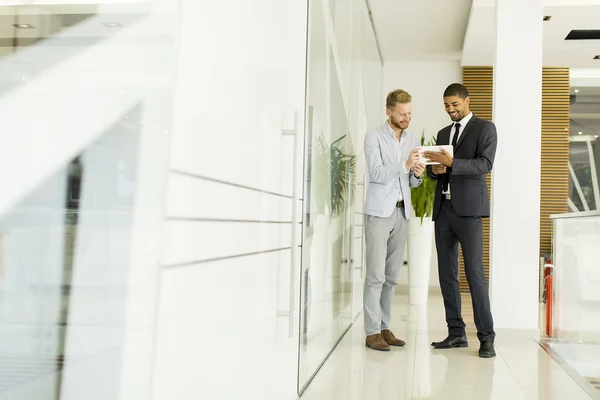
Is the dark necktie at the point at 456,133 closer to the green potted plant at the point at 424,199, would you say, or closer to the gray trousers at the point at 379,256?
the gray trousers at the point at 379,256

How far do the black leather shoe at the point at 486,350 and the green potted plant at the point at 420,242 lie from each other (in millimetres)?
3040

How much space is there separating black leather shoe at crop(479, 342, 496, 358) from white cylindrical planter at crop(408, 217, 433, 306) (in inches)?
120

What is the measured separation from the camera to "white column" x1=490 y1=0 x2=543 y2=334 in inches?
199

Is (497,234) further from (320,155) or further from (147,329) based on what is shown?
(147,329)

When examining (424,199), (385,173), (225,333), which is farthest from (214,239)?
(424,199)

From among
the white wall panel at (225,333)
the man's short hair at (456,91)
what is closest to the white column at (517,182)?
the man's short hair at (456,91)

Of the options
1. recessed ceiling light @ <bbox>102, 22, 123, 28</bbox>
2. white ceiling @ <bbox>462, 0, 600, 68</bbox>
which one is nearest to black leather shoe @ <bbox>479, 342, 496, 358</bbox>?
white ceiling @ <bbox>462, 0, 600, 68</bbox>

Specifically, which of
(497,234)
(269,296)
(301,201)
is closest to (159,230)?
(269,296)

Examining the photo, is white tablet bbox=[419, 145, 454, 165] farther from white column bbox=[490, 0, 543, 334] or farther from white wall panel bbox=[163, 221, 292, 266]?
white wall panel bbox=[163, 221, 292, 266]

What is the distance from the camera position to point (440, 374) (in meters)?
3.66

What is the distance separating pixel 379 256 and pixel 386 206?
321 mm

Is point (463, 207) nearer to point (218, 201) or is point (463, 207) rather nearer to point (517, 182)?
point (517, 182)

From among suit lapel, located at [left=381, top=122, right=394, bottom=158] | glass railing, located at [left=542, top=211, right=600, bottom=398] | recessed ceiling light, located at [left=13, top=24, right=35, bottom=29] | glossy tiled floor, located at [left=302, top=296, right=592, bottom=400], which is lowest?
glossy tiled floor, located at [left=302, top=296, right=592, bottom=400]

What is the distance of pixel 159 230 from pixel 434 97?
8224mm
